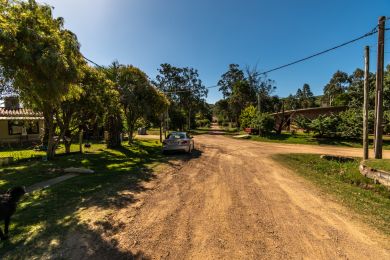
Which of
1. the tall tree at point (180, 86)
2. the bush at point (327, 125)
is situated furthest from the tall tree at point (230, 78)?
the bush at point (327, 125)

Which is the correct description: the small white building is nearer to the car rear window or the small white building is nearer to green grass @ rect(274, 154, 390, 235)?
the car rear window

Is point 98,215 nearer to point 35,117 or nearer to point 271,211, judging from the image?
point 271,211

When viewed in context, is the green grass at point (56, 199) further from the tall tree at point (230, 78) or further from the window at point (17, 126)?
the tall tree at point (230, 78)

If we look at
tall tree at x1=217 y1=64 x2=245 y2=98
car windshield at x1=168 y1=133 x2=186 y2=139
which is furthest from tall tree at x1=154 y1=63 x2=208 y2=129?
car windshield at x1=168 y1=133 x2=186 y2=139

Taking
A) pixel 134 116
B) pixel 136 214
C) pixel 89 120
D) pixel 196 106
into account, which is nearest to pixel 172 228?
pixel 136 214

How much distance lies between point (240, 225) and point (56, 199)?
4.98 meters

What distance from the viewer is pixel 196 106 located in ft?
191

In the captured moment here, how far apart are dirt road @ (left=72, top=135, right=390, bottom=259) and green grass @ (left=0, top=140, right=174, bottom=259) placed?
2.81 feet

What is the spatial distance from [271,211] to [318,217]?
1.05 meters

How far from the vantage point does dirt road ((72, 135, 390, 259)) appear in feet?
12.8

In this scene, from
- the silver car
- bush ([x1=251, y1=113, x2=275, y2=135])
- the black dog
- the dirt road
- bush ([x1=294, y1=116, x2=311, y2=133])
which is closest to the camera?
the dirt road

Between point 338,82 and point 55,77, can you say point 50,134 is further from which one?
point 338,82

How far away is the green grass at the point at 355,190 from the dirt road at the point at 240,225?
46cm

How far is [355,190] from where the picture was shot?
809cm
